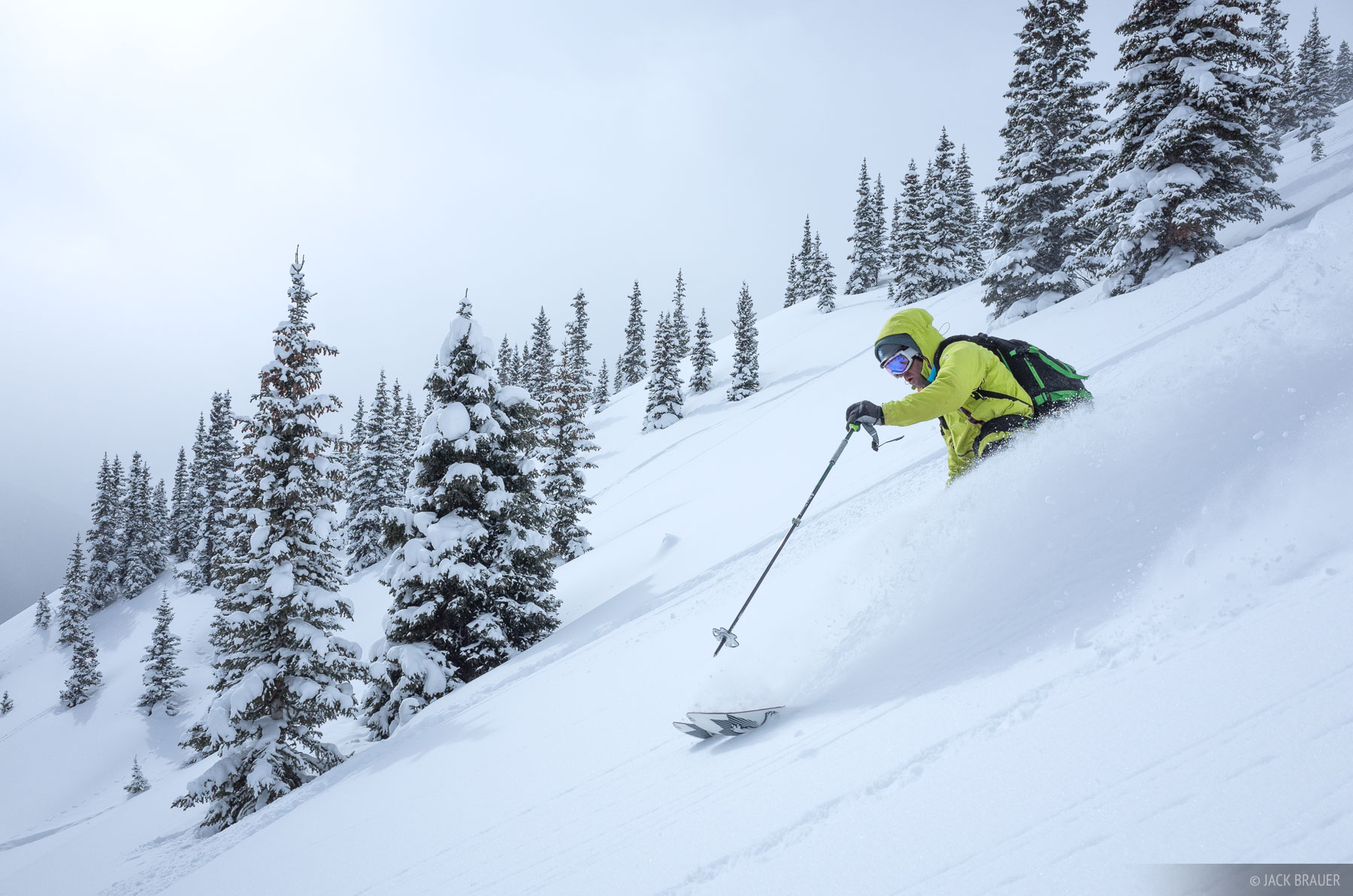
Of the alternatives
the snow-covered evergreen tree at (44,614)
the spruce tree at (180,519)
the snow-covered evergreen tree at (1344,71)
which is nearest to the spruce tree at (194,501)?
the spruce tree at (180,519)

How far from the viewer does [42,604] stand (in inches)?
2489

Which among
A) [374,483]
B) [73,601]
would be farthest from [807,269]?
[73,601]

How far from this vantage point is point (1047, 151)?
66.9 ft

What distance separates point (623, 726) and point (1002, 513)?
356cm

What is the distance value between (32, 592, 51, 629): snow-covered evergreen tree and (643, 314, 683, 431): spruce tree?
218 ft

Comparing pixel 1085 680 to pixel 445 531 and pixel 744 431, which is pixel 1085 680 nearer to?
pixel 445 531

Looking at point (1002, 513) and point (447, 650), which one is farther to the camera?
point (447, 650)

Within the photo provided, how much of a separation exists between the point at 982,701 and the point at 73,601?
77778 mm

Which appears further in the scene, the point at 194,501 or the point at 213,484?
the point at 194,501

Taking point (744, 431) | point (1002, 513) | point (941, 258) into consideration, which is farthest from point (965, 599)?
point (941, 258)

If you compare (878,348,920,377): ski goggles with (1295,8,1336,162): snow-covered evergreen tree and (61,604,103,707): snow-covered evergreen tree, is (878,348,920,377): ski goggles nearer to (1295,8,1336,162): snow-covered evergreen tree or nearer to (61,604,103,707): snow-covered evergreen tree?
(1295,8,1336,162): snow-covered evergreen tree

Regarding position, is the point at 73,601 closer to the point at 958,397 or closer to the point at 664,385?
the point at 664,385

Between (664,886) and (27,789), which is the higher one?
(27,789)

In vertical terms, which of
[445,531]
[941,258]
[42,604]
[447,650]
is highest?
[42,604]
